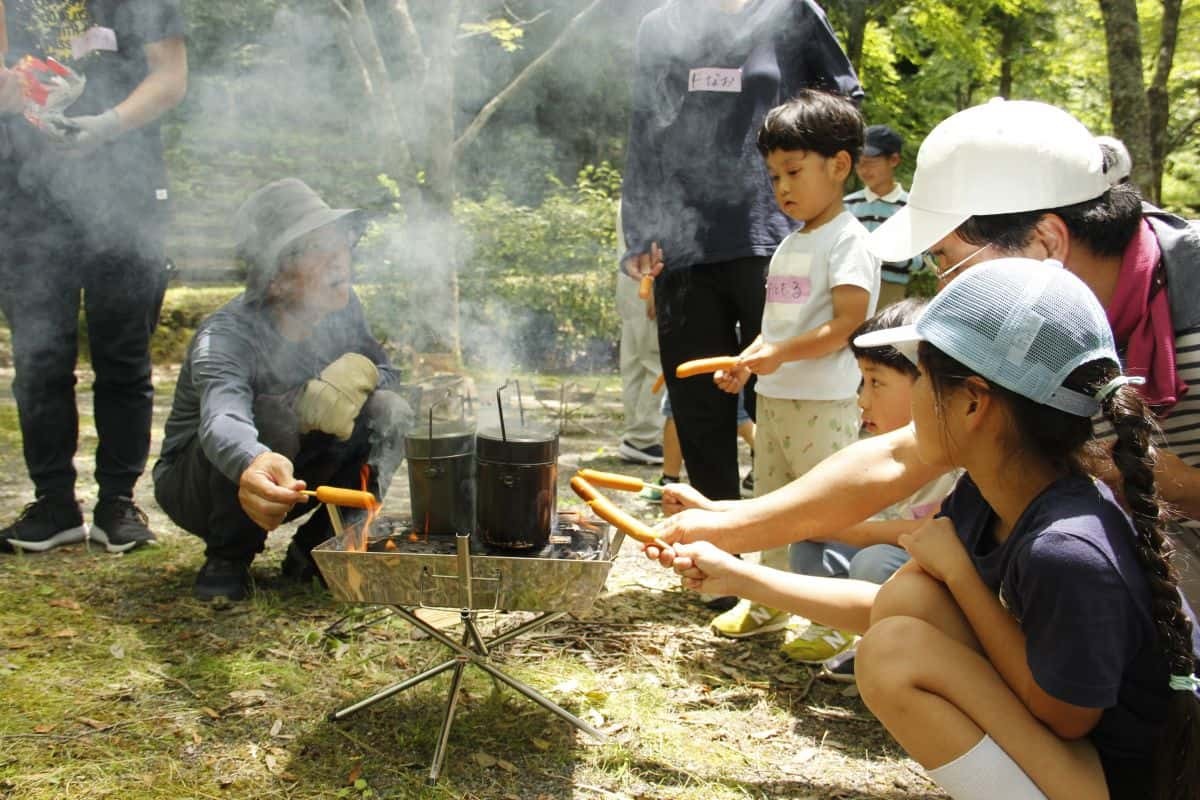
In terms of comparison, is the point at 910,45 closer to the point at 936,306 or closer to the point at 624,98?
the point at 624,98

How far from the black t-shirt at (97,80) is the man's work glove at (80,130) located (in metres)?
0.08

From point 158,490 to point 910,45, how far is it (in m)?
10.3

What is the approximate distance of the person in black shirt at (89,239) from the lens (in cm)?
382

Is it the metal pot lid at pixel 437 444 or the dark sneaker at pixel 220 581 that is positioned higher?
the metal pot lid at pixel 437 444

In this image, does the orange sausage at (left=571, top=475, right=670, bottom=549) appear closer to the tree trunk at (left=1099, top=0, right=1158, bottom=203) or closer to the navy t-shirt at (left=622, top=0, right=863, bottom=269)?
the navy t-shirt at (left=622, top=0, right=863, bottom=269)

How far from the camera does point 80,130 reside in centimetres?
374

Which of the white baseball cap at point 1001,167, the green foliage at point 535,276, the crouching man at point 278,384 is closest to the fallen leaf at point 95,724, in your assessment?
the crouching man at point 278,384

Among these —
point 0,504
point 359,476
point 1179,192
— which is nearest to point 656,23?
point 359,476

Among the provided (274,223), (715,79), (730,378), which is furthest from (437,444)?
(715,79)

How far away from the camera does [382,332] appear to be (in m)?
10.3

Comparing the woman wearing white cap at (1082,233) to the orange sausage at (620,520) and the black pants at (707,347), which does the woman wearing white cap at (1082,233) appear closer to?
the orange sausage at (620,520)

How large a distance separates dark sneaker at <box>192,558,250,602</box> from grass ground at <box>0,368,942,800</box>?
0.25 ft

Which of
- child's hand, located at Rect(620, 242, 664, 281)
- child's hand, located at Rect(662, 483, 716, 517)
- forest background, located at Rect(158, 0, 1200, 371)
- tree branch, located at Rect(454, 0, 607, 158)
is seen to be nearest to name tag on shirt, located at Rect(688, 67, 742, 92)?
child's hand, located at Rect(620, 242, 664, 281)

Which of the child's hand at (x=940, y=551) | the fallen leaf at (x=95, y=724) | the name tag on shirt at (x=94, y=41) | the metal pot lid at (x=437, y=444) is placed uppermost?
the name tag on shirt at (x=94, y=41)
